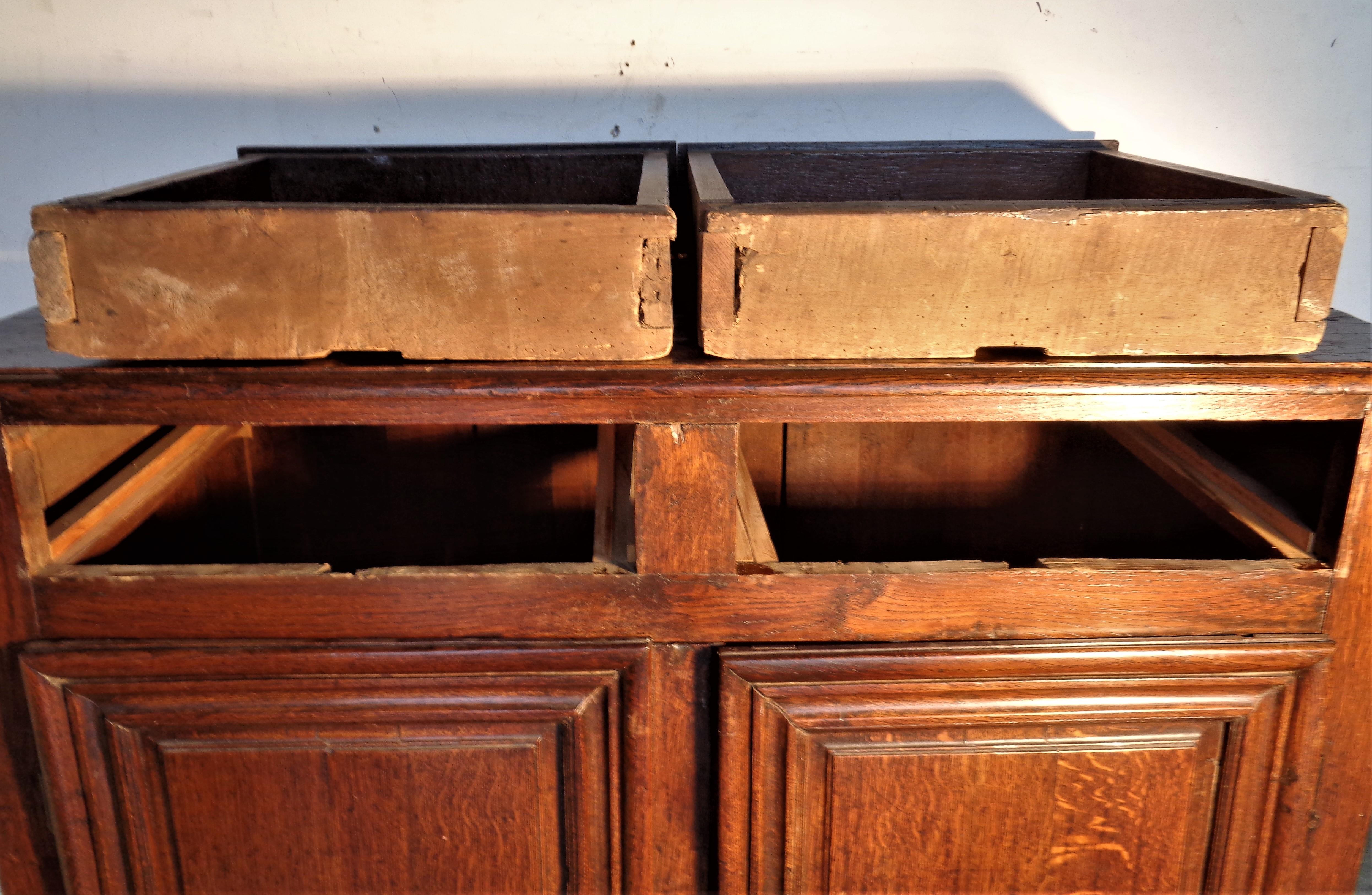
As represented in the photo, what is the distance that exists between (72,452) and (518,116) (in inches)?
36.4

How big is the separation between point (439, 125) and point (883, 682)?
126 cm

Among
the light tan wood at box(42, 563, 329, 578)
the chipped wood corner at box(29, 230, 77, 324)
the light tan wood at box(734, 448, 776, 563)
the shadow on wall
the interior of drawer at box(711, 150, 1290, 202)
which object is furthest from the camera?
the shadow on wall

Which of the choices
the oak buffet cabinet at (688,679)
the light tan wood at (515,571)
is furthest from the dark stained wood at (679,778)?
the light tan wood at (515,571)

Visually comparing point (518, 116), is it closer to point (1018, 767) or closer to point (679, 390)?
point (679, 390)

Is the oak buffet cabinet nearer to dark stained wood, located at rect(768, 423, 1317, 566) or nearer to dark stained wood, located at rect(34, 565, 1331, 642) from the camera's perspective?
dark stained wood, located at rect(34, 565, 1331, 642)

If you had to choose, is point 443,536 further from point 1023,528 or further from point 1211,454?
point 1211,454

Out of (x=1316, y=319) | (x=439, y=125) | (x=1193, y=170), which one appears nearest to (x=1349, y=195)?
(x=1193, y=170)

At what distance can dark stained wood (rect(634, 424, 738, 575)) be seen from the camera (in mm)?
1081

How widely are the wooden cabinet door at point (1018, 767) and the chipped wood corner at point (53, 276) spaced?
799 mm

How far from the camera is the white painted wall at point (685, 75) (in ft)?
5.65

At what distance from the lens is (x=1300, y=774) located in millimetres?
1185

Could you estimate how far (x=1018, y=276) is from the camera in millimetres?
1038

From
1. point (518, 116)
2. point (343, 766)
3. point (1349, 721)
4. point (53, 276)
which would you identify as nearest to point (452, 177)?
point (518, 116)

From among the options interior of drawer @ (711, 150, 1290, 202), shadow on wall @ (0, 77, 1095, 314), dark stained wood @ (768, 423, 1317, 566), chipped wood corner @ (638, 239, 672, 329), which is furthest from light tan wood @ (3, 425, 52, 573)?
dark stained wood @ (768, 423, 1317, 566)
